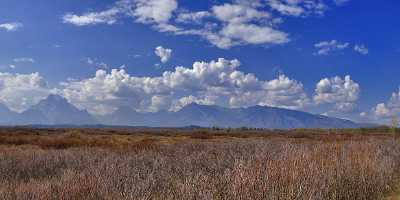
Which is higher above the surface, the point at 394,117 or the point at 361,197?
the point at 394,117

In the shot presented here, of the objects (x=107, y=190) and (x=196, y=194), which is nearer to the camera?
(x=196, y=194)

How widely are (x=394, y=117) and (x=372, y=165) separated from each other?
16.9 metres

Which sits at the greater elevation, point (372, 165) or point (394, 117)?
point (394, 117)

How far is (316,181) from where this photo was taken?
677 centimetres

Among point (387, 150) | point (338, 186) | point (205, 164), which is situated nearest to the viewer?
point (338, 186)

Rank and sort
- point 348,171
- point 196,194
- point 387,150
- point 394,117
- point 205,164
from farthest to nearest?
point 394,117 < point 387,150 < point 205,164 < point 348,171 < point 196,194

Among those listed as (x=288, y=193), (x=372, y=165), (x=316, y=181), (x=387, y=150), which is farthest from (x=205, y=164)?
(x=387, y=150)

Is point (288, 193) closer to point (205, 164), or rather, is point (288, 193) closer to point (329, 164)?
point (329, 164)

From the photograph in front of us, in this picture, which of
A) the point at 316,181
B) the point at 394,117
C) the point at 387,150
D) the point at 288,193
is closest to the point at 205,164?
the point at 316,181

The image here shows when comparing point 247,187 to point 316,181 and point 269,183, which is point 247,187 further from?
point 316,181

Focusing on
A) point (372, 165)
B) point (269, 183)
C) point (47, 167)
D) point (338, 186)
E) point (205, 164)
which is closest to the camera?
point (269, 183)

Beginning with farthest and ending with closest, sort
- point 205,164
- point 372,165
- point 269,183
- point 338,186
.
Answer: point 205,164
point 372,165
point 338,186
point 269,183

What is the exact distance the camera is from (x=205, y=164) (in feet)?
36.4

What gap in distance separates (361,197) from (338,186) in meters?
Answer: 0.47
